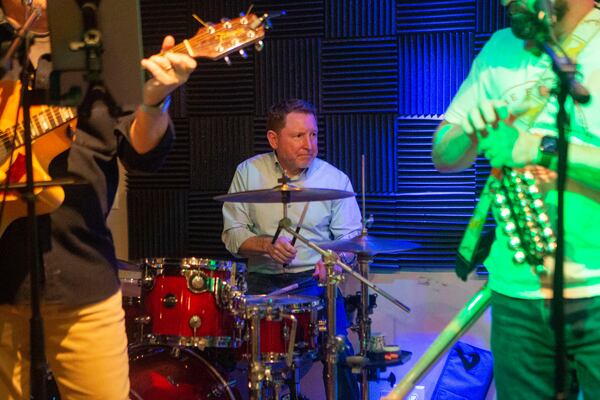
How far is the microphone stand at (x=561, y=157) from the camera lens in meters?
1.60

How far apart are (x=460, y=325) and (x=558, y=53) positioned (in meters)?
0.74

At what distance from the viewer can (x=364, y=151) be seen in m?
4.81

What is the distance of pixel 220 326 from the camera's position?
12.6 feet

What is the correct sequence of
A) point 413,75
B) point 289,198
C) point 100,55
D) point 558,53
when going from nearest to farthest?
1. point 558,53
2. point 100,55
3. point 289,198
4. point 413,75

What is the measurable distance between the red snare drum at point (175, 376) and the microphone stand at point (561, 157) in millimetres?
2439

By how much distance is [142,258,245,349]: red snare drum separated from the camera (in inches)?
150

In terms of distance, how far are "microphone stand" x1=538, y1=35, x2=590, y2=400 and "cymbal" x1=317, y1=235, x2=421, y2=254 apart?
2.21 meters

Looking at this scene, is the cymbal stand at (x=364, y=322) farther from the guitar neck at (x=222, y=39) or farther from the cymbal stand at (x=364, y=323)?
the guitar neck at (x=222, y=39)

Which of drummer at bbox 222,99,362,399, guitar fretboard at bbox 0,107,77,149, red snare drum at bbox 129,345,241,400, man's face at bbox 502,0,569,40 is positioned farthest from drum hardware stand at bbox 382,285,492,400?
drummer at bbox 222,99,362,399

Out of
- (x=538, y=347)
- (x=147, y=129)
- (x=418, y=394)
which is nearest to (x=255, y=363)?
(x=418, y=394)

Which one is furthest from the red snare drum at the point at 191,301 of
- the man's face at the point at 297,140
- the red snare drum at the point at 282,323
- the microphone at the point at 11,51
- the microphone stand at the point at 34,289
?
the microphone at the point at 11,51

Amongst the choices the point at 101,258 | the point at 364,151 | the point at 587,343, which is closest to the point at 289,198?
the point at 364,151

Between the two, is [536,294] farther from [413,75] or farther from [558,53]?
[413,75]

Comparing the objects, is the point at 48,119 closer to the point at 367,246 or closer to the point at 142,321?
the point at 142,321
